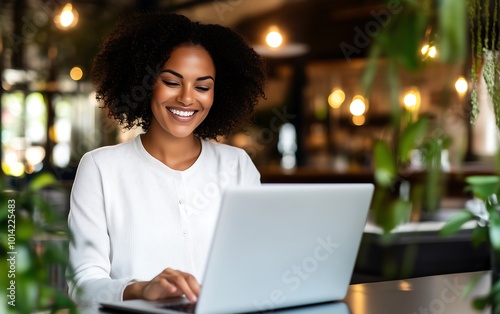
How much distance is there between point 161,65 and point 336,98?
10586 mm

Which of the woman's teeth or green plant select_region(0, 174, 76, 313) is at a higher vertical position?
the woman's teeth

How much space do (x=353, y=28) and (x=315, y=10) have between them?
598mm

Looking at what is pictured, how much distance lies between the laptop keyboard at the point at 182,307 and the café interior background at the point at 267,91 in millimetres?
7766

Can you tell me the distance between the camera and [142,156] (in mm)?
2479

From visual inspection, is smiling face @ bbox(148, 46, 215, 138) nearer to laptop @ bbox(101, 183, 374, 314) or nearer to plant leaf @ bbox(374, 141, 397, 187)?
laptop @ bbox(101, 183, 374, 314)

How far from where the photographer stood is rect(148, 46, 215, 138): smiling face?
242 centimetres

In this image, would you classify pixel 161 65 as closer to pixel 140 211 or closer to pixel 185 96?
pixel 185 96

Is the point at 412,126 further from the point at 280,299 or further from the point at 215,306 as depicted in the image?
the point at 280,299

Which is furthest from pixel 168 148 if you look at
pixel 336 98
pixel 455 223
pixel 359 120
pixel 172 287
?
pixel 359 120

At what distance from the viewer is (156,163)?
2475 millimetres

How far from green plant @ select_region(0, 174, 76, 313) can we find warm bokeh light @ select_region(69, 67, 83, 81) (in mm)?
10678

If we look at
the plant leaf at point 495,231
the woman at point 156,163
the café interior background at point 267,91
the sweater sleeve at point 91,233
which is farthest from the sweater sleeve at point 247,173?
the café interior background at point 267,91

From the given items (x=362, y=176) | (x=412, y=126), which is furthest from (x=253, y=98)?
(x=362, y=176)

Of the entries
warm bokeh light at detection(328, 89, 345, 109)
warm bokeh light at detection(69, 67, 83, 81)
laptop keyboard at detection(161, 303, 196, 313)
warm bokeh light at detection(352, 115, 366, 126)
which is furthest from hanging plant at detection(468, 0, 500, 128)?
warm bokeh light at detection(352, 115, 366, 126)
